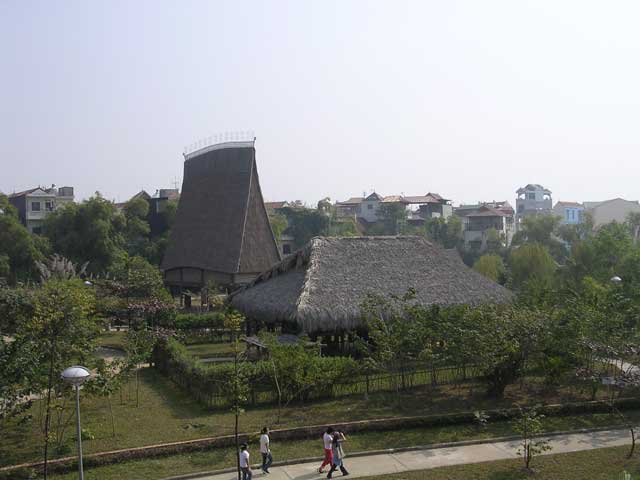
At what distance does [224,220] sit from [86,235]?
1125 cm

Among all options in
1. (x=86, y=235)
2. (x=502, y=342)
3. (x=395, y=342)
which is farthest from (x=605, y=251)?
(x=86, y=235)

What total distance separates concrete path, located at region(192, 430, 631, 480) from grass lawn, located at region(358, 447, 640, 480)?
0.32 meters

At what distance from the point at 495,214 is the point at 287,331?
50122mm

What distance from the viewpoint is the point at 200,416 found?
1675 centimetres

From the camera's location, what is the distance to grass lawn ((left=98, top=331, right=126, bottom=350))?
28.1 meters

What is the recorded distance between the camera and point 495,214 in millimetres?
70188

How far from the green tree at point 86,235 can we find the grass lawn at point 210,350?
61.5 feet

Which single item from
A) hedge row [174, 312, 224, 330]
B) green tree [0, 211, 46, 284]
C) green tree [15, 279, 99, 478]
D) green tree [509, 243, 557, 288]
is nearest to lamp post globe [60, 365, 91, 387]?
green tree [15, 279, 99, 478]

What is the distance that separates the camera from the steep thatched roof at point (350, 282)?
898 inches

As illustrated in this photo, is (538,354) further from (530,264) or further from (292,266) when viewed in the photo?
(530,264)

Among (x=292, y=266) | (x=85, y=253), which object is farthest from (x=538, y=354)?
(x=85, y=253)

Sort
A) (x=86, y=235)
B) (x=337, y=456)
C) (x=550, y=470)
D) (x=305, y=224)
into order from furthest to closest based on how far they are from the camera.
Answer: (x=305, y=224), (x=86, y=235), (x=550, y=470), (x=337, y=456)

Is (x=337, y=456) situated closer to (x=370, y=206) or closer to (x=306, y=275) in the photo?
(x=306, y=275)

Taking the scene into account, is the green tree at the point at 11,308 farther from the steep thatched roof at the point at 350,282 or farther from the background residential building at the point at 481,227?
the background residential building at the point at 481,227
